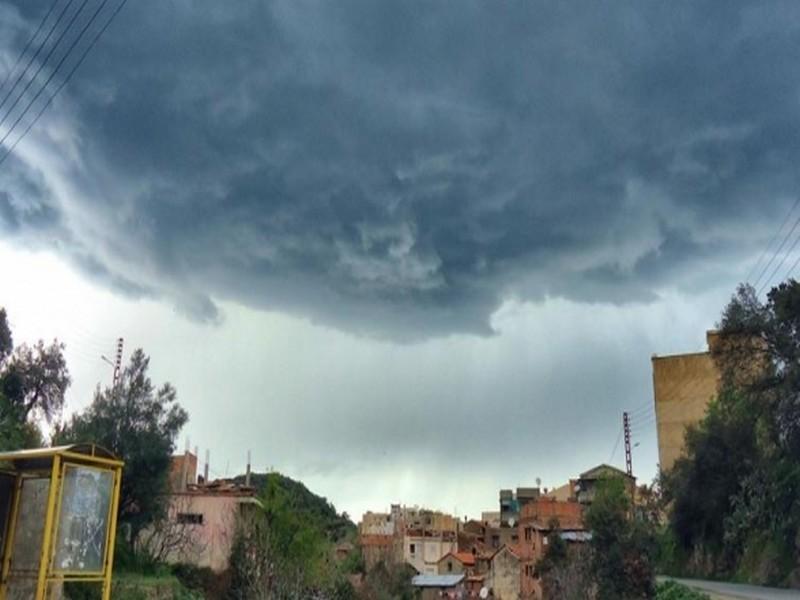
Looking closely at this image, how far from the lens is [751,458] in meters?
43.1

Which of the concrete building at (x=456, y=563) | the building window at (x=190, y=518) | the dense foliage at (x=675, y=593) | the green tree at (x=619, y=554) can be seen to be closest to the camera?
the dense foliage at (x=675, y=593)

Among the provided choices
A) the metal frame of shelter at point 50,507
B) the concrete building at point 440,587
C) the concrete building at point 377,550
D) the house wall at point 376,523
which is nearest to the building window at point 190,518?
the concrete building at point 377,550

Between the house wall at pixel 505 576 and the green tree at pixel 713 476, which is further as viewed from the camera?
the house wall at pixel 505 576

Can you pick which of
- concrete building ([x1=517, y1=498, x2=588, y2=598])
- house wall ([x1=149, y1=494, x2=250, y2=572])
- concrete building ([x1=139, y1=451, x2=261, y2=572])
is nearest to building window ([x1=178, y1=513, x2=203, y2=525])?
concrete building ([x1=139, y1=451, x2=261, y2=572])

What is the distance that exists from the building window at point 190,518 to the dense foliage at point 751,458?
2837 centimetres

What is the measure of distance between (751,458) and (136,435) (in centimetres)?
3128

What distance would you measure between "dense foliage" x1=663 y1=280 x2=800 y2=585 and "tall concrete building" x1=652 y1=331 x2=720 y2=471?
75.3 feet

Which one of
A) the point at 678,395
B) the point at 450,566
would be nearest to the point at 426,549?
the point at 450,566

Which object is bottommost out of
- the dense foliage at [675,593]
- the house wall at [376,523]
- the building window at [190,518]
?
the dense foliage at [675,593]

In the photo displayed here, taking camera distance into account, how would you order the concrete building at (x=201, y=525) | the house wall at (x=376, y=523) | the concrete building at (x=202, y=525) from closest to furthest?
the concrete building at (x=201, y=525)
the concrete building at (x=202, y=525)
the house wall at (x=376, y=523)

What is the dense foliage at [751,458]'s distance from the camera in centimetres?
3506

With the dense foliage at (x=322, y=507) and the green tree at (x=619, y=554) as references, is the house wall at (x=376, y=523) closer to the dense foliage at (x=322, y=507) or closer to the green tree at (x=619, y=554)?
the dense foliage at (x=322, y=507)

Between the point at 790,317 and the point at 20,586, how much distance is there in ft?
105

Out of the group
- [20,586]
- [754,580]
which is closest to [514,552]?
[754,580]
